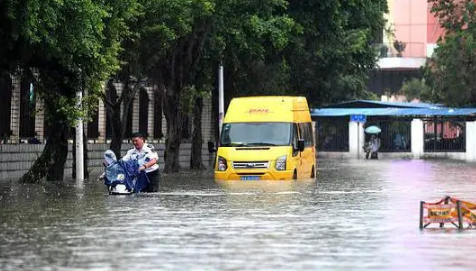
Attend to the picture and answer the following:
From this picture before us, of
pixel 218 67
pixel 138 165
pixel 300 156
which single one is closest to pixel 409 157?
pixel 218 67

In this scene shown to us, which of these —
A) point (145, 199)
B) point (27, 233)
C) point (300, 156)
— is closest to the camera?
point (27, 233)

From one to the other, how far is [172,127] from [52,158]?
34.2ft

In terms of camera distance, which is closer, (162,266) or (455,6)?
(162,266)

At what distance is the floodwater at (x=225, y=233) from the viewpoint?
37.8 feet

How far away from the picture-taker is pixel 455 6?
214 feet

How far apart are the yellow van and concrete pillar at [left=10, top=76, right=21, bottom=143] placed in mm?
8795

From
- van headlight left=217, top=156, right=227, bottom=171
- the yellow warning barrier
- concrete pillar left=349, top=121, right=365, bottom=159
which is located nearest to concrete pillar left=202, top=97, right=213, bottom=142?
concrete pillar left=349, top=121, right=365, bottom=159

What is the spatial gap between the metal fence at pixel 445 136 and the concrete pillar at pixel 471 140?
2.04m

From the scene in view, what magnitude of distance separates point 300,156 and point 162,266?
21.8 metres

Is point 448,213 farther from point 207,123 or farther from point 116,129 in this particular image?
point 207,123

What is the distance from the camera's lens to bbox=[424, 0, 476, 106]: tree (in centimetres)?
6431

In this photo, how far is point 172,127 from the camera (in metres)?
41.2

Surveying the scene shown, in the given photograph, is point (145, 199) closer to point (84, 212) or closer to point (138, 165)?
point (138, 165)

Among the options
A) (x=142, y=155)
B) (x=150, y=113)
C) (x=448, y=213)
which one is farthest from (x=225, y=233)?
(x=150, y=113)
